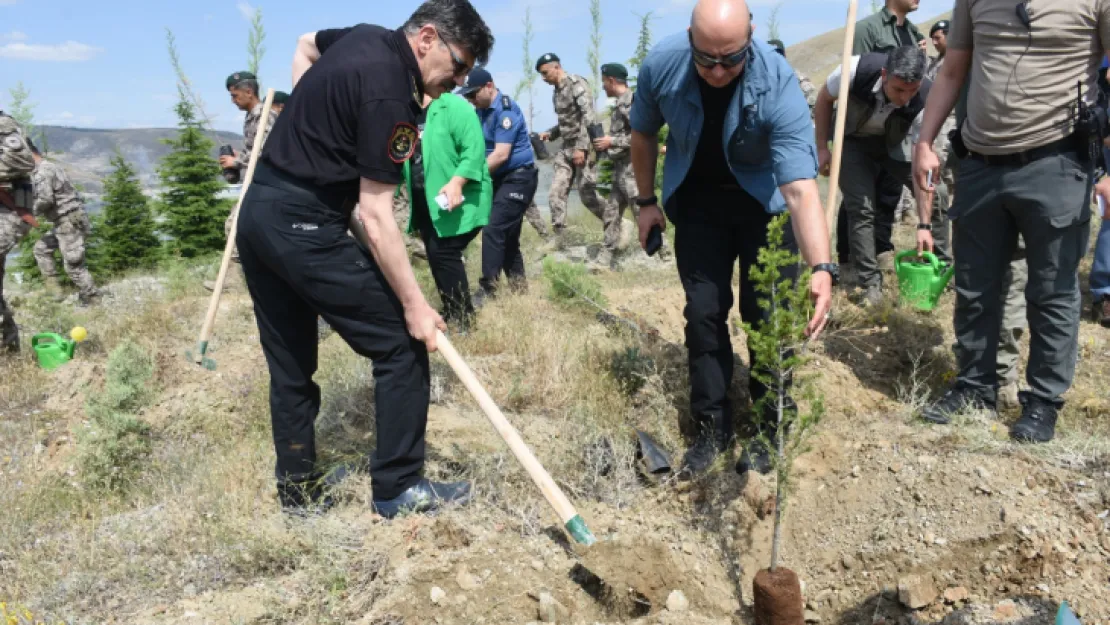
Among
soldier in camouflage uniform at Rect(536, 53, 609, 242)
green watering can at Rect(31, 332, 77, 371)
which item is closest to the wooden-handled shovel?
green watering can at Rect(31, 332, 77, 371)

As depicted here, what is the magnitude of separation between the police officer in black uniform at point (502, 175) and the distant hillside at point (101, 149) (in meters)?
7.52

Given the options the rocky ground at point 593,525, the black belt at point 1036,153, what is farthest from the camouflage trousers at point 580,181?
the black belt at point 1036,153

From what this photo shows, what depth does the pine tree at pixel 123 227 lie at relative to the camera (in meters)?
13.0

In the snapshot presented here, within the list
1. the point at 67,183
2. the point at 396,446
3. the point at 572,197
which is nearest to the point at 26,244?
the point at 67,183

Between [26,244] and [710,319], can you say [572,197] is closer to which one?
[26,244]

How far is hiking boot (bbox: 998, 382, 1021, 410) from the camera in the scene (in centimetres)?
383

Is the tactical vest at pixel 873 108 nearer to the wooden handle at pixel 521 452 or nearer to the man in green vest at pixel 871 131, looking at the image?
the man in green vest at pixel 871 131

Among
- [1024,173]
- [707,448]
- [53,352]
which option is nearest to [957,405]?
[1024,173]

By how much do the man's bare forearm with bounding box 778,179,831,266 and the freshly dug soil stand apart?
107 cm

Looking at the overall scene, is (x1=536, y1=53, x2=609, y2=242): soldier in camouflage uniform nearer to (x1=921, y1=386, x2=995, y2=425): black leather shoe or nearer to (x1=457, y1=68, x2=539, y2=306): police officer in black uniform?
(x1=457, y1=68, x2=539, y2=306): police officer in black uniform

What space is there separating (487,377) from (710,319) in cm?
168

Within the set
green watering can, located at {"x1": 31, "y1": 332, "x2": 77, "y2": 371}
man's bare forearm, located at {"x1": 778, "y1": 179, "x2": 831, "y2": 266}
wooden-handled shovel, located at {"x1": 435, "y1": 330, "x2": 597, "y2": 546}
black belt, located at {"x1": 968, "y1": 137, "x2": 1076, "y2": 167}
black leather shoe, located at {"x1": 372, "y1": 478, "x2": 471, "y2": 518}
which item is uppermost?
black belt, located at {"x1": 968, "y1": 137, "x2": 1076, "y2": 167}

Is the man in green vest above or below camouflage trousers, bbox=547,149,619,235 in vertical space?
above

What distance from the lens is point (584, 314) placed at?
17.6 ft
